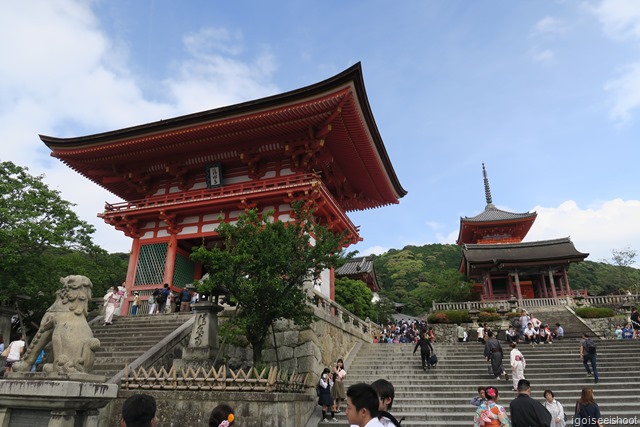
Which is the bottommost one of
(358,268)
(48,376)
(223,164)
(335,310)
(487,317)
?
(48,376)

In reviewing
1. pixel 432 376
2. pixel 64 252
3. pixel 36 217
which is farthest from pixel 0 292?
pixel 432 376

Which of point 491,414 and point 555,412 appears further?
point 555,412

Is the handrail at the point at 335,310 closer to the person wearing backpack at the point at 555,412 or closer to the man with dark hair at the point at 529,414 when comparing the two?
the person wearing backpack at the point at 555,412

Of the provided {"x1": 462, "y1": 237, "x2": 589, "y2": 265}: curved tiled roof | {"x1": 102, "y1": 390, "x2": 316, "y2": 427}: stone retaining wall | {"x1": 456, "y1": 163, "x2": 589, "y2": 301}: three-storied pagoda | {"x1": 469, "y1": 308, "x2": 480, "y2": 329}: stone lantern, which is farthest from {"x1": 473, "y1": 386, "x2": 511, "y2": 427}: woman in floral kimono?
{"x1": 462, "y1": 237, "x2": 589, "y2": 265}: curved tiled roof

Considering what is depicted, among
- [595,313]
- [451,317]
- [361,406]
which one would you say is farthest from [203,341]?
[595,313]

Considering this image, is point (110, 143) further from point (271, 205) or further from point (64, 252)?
point (271, 205)

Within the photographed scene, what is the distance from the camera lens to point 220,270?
10.0 metres

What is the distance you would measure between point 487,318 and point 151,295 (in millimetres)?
19756

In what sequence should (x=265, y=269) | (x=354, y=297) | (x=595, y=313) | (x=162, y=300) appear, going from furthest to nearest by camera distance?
(x=354, y=297) < (x=595, y=313) < (x=162, y=300) < (x=265, y=269)

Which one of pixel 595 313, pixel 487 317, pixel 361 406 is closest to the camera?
pixel 361 406

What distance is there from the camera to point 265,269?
9688mm

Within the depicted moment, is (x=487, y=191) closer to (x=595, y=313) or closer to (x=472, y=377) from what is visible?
(x=595, y=313)

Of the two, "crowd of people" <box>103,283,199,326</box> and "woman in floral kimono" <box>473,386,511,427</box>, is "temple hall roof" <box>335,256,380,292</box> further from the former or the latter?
"woman in floral kimono" <box>473,386,511,427</box>

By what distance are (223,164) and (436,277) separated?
24.5 meters
